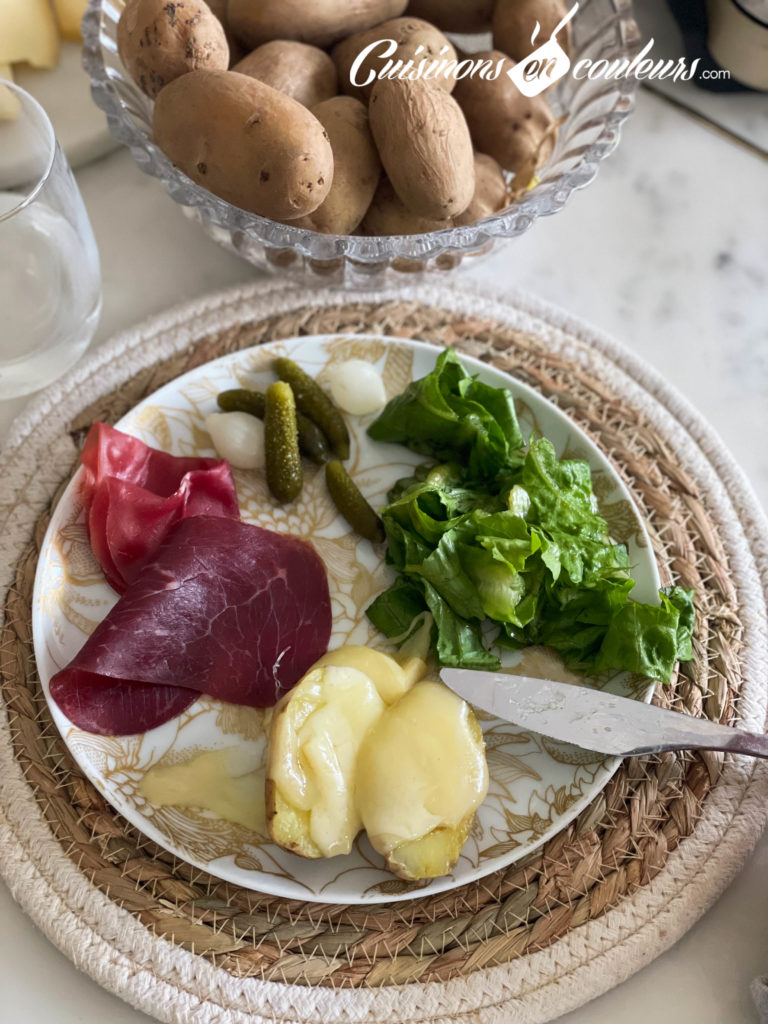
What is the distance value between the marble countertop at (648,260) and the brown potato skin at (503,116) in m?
0.21

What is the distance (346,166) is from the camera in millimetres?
1128

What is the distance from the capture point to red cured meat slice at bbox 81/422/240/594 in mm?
1088

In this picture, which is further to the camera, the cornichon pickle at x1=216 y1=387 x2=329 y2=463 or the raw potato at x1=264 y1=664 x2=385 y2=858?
the cornichon pickle at x1=216 y1=387 x2=329 y2=463

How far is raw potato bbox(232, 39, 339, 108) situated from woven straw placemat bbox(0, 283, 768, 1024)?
0.53m

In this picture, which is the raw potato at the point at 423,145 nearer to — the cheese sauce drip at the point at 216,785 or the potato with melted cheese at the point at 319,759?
the potato with melted cheese at the point at 319,759

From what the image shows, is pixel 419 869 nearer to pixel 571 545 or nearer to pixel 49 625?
pixel 571 545

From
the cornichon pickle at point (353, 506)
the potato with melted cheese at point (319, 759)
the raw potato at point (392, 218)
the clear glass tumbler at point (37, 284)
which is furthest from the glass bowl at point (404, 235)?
the potato with melted cheese at point (319, 759)

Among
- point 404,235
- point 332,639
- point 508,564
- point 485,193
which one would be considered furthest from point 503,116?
point 332,639

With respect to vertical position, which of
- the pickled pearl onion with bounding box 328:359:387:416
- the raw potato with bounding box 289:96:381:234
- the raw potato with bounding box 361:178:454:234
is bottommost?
the pickled pearl onion with bounding box 328:359:387:416

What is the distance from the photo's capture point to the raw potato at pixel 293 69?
44.9 inches

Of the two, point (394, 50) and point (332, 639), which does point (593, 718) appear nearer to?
point (332, 639)

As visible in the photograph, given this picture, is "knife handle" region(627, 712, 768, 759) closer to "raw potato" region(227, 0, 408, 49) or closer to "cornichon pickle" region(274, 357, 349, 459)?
"cornichon pickle" region(274, 357, 349, 459)

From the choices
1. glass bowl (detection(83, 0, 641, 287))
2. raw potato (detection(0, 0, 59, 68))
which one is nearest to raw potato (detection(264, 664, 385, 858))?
glass bowl (detection(83, 0, 641, 287))

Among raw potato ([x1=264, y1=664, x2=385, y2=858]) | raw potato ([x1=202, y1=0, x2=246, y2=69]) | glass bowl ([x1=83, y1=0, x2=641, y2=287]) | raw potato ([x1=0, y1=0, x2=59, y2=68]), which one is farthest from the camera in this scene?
raw potato ([x1=0, y1=0, x2=59, y2=68])
